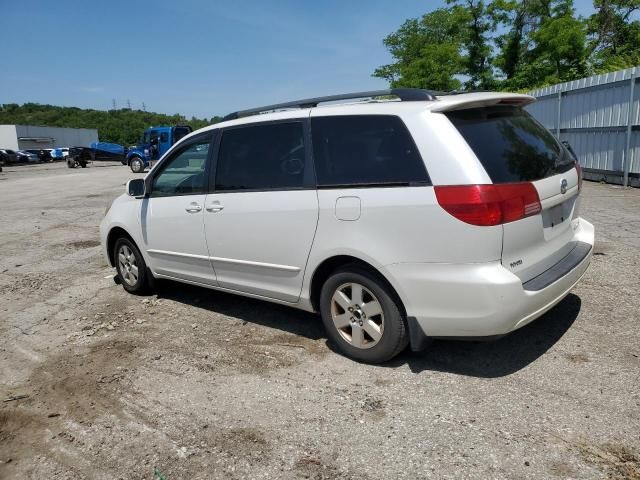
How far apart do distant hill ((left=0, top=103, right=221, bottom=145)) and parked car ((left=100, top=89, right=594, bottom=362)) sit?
99.7 meters

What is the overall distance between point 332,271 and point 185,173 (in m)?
1.97

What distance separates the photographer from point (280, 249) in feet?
13.1

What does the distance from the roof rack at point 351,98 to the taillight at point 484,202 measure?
29.7 inches

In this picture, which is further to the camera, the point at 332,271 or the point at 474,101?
the point at 332,271

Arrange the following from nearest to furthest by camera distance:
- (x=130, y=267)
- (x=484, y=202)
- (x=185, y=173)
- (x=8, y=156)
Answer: (x=484, y=202) < (x=185, y=173) < (x=130, y=267) < (x=8, y=156)

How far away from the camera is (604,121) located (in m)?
12.0

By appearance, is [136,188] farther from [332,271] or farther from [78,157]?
[78,157]

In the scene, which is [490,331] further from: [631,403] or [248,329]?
[248,329]

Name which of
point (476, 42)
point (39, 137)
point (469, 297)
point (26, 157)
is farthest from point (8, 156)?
point (469, 297)

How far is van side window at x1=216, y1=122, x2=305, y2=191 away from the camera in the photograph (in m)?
3.98

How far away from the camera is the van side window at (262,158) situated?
398cm

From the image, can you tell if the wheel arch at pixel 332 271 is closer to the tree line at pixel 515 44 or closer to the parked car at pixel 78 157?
the tree line at pixel 515 44

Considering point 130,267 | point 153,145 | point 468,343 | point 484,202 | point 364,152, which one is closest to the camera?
point 484,202

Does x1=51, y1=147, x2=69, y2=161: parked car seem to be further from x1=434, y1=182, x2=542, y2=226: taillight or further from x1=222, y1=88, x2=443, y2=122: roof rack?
x1=434, y1=182, x2=542, y2=226: taillight
